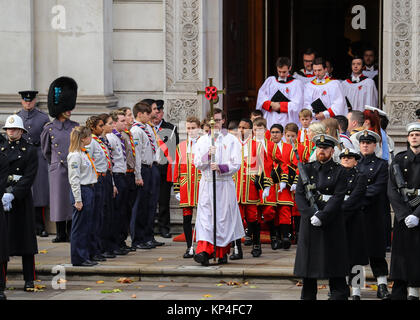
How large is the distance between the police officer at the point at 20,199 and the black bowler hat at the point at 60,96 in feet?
10.1

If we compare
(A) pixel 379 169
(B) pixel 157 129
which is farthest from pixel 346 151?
(B) pixel 157 129

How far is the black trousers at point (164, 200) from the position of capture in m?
17.6

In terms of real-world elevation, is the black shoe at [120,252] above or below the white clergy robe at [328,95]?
below

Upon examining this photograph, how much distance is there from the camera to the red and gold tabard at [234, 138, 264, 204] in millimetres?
15906

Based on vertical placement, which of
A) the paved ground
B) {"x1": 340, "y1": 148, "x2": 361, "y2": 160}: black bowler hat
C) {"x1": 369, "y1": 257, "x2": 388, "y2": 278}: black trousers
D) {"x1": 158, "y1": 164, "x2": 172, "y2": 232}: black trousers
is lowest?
the paved ground

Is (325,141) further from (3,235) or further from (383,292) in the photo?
(3,235)

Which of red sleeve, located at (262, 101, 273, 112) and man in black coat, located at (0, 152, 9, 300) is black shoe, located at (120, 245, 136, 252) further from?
red sleeve, located at (262, 101, 273, 112)

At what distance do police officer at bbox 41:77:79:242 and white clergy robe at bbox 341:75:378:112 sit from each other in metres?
4.45

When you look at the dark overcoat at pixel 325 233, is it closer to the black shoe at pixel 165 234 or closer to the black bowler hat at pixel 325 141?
the black bowler hat at pixel 325 141

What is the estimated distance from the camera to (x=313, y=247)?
39.3ft

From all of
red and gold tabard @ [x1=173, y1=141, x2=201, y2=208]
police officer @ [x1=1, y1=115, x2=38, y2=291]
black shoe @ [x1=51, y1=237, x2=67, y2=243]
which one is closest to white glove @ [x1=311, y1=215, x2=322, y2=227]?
police officer @ [x1=1, y1=115, x2=38, y2=291]

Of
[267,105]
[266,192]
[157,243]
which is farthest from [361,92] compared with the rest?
[157,243]

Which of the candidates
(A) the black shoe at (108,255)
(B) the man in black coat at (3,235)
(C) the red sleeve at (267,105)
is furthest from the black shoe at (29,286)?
(C) the red sleeve at (267,105)

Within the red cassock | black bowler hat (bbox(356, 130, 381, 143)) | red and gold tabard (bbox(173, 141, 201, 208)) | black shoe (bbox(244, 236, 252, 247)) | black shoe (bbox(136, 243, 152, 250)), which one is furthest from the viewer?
black shoe (bbox(244, 236, 252, 247))
